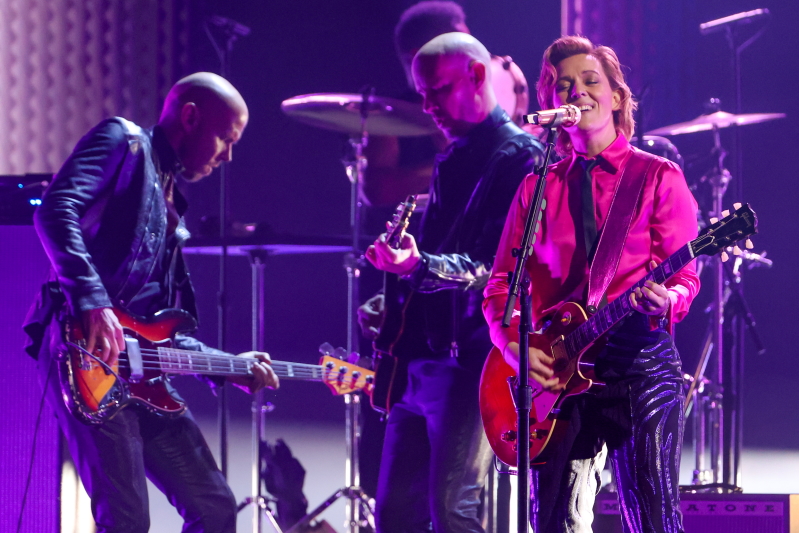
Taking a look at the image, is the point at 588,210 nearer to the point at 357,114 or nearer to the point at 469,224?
the point at 469,224

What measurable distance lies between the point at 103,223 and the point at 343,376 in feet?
5.38

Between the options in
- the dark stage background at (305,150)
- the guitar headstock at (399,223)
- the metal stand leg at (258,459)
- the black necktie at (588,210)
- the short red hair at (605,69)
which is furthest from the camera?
the dark stage background at (305,150)

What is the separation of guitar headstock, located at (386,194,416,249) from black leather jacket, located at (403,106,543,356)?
153 mm

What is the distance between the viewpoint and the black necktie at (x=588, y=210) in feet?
8.79

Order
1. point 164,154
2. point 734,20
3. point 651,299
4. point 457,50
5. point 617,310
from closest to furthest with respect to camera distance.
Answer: point 651,299
point 617,310
point 457,50
point 164,154
point 734,20

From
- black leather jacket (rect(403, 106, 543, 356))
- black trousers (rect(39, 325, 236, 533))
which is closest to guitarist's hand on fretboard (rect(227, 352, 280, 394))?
black trousers (rect(39, 325, 236, 533))

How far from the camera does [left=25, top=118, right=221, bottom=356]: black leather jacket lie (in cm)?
320

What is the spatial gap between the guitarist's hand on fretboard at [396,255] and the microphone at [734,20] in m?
3.78

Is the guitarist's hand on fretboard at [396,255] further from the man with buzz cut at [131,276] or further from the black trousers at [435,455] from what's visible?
the man with buzz cut at [131,276]

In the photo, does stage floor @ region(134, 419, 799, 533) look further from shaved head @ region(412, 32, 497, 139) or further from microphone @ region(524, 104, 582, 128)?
microphone @ region(524, 104, 582, 128)

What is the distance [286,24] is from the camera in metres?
6.28

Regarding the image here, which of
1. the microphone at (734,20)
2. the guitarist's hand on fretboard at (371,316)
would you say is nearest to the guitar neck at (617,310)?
the guitarist's hand on fretboard at (371,316)

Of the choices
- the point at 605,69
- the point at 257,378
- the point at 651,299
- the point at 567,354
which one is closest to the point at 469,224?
the point at 605,69

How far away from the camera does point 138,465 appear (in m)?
3.28
